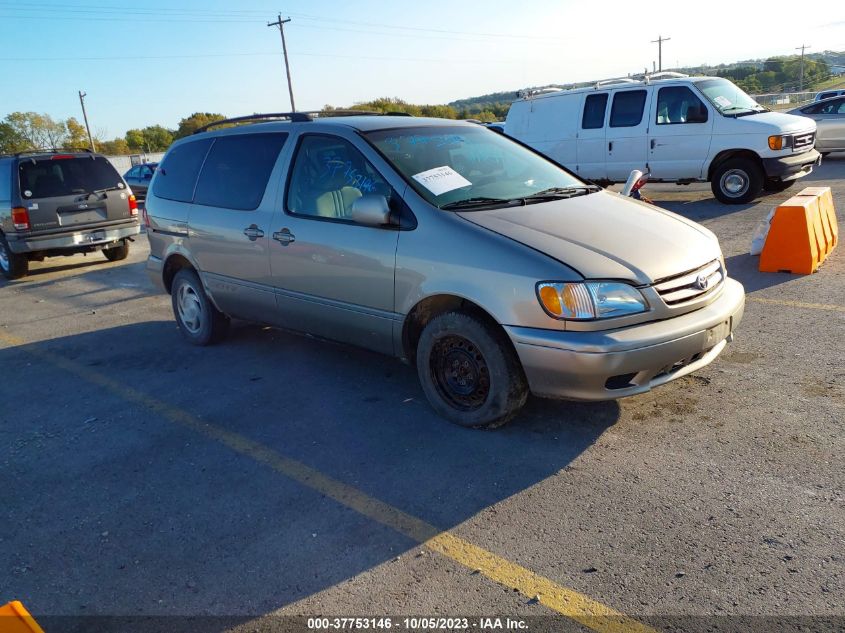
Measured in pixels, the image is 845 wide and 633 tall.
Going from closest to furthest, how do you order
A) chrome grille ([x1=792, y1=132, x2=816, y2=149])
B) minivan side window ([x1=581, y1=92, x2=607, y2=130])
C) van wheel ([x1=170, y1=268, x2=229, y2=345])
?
van wheel ([x1=170, y1=268, x2=229, y2=345])
chrome grille ([x1=792, y1=132, x2=816, y2=149])
minivan side window ([x1=581, y1=92, x2=607, y2=130])

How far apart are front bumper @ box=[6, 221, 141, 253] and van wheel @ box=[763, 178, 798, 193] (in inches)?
416

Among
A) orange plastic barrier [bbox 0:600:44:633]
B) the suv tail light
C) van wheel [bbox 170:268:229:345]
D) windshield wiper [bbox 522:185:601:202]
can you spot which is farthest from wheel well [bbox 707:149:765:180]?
orange plastic barrier [bbox 0:600:44:633]

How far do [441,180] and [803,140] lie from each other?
30.7 feet

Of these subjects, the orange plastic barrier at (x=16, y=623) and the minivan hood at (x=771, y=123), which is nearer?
the orange plastic barrier at (x=16, y=623)

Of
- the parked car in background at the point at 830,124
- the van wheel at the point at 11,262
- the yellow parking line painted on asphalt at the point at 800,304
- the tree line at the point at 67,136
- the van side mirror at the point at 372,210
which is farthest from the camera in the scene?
the tree line at the point at 67,136

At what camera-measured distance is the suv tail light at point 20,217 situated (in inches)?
385

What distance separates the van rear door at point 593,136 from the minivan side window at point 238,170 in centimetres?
851

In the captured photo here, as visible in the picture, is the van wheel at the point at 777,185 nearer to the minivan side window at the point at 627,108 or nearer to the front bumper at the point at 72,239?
the minivan side window at the point at 627,108

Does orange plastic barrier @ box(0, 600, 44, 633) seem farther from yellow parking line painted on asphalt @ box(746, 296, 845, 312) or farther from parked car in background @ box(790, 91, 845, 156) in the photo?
parked car in background @ box(790, 91, 845, 156)

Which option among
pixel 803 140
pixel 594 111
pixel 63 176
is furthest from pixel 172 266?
pixel 803 140

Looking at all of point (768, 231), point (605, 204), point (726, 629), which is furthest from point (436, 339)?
point (768, 231)

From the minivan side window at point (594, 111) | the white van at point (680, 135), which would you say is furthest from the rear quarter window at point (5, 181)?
the minivan side window at point (594, 111)

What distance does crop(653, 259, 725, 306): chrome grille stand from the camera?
3668 mm

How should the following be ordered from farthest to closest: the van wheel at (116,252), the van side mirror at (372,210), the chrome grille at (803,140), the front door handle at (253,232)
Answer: the van wheel at (116,252) → the chrome grille at (803,140) → the front door handle at (253,232) → the van side mirror at (372,210)
